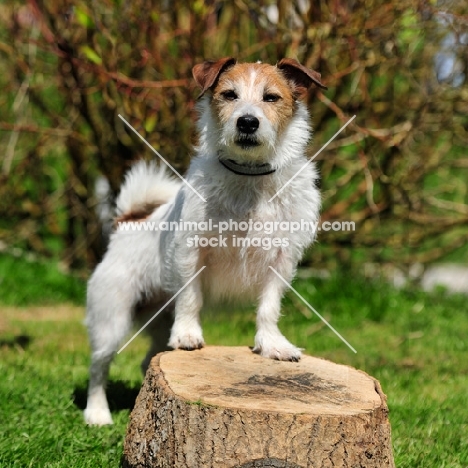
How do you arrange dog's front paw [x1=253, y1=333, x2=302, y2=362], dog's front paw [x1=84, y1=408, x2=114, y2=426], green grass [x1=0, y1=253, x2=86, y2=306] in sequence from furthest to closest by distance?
green grass [x1=0, y1=253, x2=86, y2=306] < dog's front paw [x1=84, y1=408, x2=114, y2=426] < dog's front paw [x1=253, y1=333, x2=302, y2=362]

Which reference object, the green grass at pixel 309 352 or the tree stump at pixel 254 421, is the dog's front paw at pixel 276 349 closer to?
the tree stump at pixel 254 421

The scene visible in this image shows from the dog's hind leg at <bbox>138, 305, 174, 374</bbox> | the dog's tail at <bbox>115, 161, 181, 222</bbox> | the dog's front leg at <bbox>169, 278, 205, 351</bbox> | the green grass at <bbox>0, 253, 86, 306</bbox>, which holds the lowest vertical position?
the green grass at <bbox>0, 253, 86, 306</bbox>

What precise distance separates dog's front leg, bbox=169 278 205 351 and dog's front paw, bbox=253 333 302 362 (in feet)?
0.96

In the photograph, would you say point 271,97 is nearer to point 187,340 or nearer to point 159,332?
point 187,340

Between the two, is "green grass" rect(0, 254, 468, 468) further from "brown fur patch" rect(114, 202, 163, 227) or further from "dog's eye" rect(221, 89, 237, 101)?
"dog's eye" rect(221, 89, 237, 101)

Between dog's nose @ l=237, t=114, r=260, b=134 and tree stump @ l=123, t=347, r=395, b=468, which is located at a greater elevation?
dog's nose @ l=237, t=114, r=260, b=134

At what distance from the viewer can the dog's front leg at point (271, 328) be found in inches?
149

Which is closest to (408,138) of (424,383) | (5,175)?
(424,383)

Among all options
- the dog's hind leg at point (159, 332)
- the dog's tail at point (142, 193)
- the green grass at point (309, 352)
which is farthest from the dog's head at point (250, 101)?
the dog's hind leg at point (159, 332)

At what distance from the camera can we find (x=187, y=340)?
3811 millimetres

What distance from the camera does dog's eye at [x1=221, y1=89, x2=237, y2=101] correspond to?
3834 millimetres

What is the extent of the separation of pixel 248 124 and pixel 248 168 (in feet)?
1.09

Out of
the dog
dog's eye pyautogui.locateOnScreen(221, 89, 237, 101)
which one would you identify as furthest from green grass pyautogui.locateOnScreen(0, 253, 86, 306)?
dog's eye pyautogui.locateOnScreen(221, 89, 237, 101)

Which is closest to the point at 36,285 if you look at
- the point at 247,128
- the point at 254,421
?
the point at 247,128
